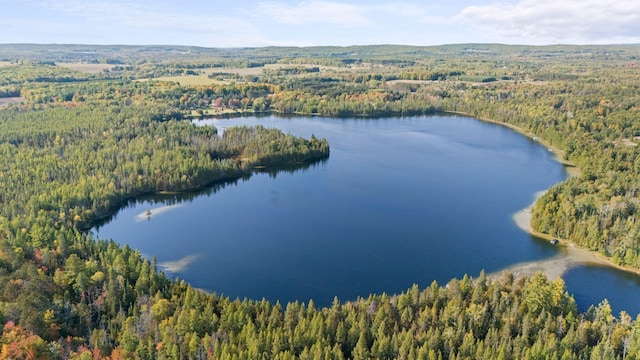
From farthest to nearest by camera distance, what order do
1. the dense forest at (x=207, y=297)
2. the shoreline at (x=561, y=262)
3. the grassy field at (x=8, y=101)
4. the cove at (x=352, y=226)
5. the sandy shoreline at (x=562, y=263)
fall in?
the grassy field at (x=8, y=101) → the shoreline at (x=561, y=262) → the sandy shoreline at (x=562, y=263) → the cove at (x=352, y=226) → the dense forest at (x=207, y=297)

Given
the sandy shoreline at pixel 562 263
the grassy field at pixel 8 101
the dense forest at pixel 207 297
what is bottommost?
the sandy shoreline at pixel 562 263

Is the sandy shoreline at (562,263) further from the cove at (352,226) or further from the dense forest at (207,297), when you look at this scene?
the cove at (352,226)

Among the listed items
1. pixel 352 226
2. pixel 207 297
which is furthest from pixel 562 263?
pixel 207 297

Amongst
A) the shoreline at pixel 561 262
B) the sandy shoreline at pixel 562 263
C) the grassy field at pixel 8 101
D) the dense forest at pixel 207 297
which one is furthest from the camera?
the grassy field at pixel 8 101

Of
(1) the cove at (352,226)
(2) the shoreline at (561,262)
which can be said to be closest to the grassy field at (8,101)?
(1) the cove at (352,226)

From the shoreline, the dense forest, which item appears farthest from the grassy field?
the shoreline

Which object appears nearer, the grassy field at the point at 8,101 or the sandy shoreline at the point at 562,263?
the sandy shoreline at the point at 562,263

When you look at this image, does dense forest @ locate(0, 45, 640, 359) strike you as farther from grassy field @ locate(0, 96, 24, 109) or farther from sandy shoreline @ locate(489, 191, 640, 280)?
grassy field @ locate(0, 96, 24, 109)

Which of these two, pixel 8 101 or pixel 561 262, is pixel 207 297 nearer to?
pixel 561 262

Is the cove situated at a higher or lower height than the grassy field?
lower
